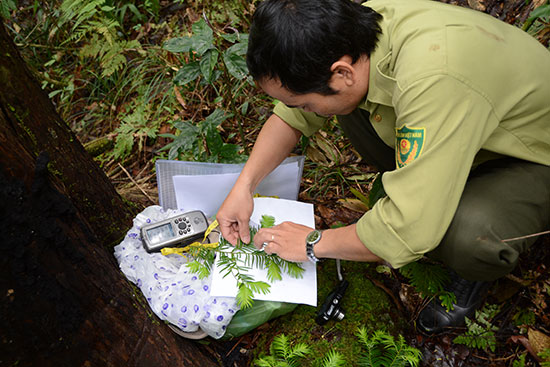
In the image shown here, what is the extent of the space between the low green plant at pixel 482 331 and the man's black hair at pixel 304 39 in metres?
1.41

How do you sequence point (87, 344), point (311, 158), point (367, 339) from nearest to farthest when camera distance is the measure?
point (87, 344), point (367, 339), point (311, 158)

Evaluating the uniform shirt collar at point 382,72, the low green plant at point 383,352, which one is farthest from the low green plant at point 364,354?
the uniform shirt collar at point 382,72

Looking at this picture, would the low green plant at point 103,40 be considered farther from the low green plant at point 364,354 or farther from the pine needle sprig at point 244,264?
the low green plant at point 364,354

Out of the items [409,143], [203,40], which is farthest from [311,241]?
[203,40]

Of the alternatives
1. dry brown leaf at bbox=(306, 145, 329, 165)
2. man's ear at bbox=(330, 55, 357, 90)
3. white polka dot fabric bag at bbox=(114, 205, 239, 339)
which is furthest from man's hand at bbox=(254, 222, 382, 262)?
dry brown leaf at bbox=(306, 145, 329, 165)

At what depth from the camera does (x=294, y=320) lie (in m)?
1.82

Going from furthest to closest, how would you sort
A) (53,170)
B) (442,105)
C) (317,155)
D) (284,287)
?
(317,155), (284,287), (53,170), (442,105)

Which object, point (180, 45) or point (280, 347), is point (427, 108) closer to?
point (280, 347)

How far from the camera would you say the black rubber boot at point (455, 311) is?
1.88 meters

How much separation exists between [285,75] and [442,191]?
0.69 m

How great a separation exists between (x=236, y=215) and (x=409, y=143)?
35.0 inches

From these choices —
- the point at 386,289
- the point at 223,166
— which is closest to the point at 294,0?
the point at 223,166

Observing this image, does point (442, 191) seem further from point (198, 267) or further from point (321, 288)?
point (198, 267)

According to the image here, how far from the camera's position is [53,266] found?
104 centimetres
